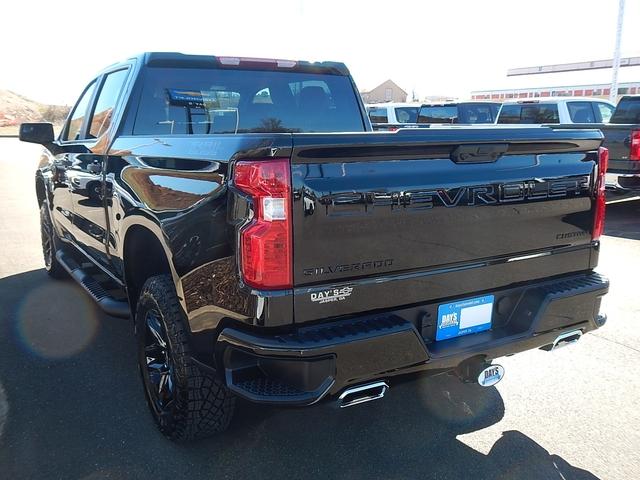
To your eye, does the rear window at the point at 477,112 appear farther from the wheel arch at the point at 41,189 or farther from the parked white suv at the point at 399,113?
the wheel arch at the point at 41,189

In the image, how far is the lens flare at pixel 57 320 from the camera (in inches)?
165

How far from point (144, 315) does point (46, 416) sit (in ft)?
2.97

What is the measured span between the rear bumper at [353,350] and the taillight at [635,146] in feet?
23.9

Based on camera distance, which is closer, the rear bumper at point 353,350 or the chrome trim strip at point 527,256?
the rear bumper at point 353,350

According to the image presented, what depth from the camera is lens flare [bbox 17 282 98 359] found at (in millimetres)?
4184

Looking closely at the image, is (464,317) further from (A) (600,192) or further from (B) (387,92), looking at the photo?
(B) (387,92)

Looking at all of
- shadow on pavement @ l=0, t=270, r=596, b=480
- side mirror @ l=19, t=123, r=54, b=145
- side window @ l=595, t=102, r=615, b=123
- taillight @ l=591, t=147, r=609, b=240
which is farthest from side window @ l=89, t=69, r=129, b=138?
side window @ l=595, t=102, r=615, b=123

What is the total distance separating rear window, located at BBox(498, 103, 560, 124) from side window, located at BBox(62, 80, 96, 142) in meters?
10.2

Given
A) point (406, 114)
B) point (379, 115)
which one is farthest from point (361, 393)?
point (379, 115)

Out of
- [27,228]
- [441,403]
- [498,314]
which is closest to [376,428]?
[441,403]

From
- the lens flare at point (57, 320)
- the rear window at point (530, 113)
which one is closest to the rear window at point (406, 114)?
the rear window at point (530, 113)

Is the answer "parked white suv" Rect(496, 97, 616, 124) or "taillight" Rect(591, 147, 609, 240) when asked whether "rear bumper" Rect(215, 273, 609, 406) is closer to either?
"taillight" Rect(591, 147, 609, 240)

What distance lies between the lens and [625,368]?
374 cm

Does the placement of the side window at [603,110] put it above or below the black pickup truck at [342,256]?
above
